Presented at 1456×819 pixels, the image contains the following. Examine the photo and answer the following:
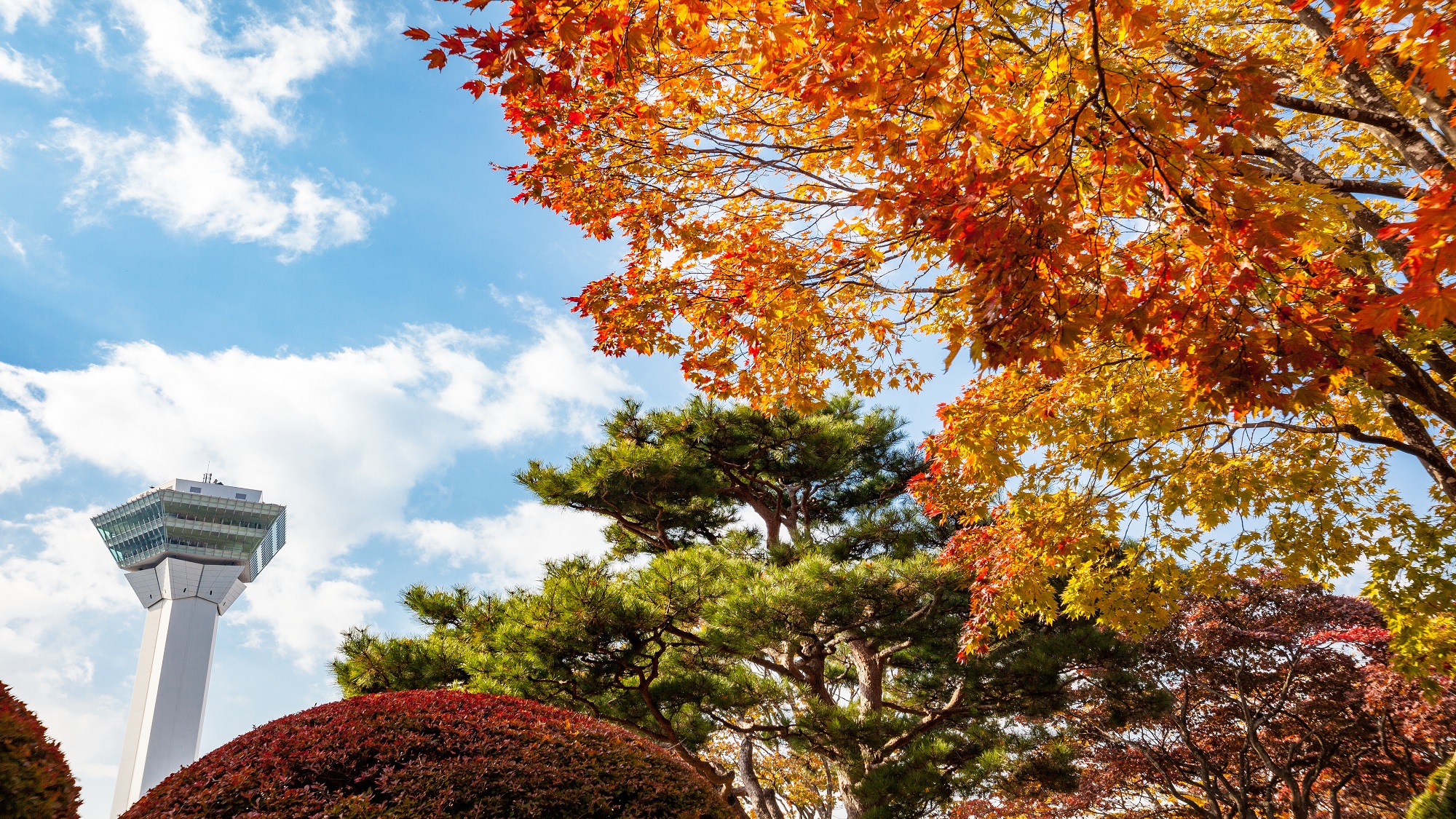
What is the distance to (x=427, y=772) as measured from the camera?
11.8ft

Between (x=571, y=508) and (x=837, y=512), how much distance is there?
12.4ft

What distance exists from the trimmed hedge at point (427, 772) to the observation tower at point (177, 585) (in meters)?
37.0

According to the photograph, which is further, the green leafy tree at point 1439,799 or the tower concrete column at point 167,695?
the tower concrete column at point 167,695

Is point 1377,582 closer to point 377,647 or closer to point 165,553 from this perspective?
point 377,647

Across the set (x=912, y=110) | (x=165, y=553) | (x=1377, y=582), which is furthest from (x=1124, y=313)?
(x=165, y=553)

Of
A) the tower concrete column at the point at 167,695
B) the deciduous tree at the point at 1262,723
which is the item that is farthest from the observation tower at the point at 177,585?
the deciduous tree at the point at 1262,723

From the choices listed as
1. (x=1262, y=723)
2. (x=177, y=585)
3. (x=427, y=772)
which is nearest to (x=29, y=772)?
(x=427, y=772)

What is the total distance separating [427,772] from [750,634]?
4.31 m

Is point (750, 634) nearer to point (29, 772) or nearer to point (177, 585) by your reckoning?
point (29, 772)

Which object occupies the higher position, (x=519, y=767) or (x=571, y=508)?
(x=571, y=508)

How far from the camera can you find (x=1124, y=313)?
358 centimetres

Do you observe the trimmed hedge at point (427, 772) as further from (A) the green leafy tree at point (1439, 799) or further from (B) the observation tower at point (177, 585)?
(B) the observation tower at point (177, 585)

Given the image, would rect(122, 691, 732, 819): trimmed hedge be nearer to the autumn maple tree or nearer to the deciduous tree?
the autumn maple tree

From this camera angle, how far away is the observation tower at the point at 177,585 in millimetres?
33562
